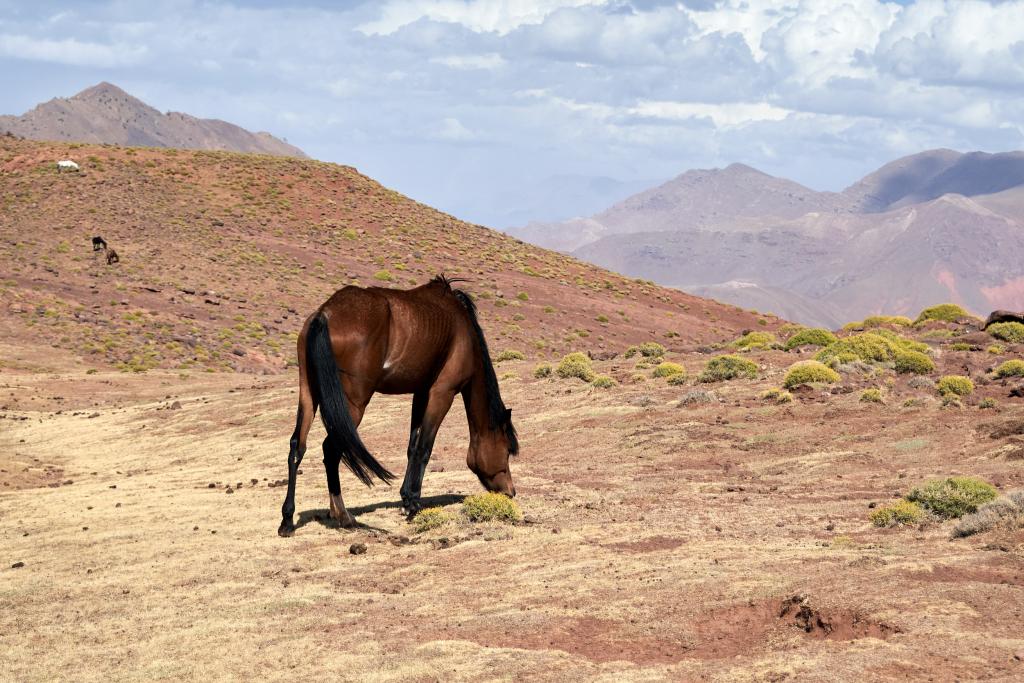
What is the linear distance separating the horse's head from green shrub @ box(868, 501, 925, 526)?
527cm

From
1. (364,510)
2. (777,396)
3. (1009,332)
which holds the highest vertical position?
(1009,332)

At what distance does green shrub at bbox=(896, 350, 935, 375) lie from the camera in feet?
93.1

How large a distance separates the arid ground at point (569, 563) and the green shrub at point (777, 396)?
13.3 inches

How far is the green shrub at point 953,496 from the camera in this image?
565 inches

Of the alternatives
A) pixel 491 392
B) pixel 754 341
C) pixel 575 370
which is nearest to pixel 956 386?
pixel 575 370

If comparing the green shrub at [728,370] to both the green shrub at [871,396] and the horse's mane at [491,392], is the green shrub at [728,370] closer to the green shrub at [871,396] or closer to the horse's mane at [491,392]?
the green shrub at [871,396]

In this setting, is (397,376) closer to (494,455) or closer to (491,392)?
(491,392)

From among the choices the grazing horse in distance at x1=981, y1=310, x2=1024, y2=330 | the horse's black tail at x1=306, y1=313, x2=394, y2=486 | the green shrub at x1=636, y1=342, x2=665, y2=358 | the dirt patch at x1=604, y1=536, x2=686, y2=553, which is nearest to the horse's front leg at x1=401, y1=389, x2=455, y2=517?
the horse's black tail at x1=306, y1=313, x2=394, y2=486

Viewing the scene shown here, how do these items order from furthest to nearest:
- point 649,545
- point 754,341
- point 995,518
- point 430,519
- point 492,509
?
1. point 754,341
2. point 492,509
3. point 430,519
4. point 649,545
5. point 995,518

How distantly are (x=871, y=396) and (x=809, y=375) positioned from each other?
2.28 meters

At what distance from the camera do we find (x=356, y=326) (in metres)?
14.7

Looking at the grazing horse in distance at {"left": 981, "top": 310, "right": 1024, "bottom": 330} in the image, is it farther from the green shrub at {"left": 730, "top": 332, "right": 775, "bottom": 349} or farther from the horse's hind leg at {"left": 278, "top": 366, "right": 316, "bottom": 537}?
the horse's hind leg at {"left": 278, "top": 366, "right": 316, "bottom": 537}

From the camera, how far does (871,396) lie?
2455 cm

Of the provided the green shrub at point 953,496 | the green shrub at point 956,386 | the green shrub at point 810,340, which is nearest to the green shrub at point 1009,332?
the green shrub at point 810,340
